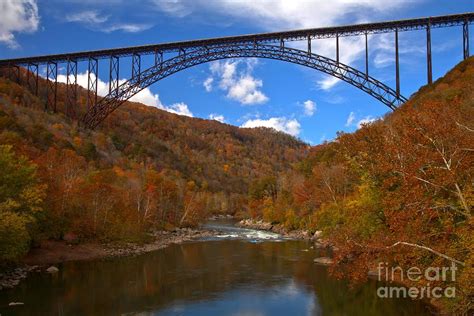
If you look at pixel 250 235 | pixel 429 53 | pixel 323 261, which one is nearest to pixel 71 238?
pixel 323 261

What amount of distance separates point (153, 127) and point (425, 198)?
129240mm

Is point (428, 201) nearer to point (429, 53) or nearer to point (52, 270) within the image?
point (52, 270)

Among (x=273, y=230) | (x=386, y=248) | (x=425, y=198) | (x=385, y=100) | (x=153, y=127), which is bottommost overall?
(x=273, y=230)

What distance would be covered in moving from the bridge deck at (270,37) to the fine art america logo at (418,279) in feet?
76.9

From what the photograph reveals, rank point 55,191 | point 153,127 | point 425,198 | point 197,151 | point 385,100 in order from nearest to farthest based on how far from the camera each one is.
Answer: point 425,198, point 55,191, point 385,100, point 153,127, point 197,151

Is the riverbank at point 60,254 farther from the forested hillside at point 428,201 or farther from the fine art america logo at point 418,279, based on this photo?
the fine art america logo at point 418,279

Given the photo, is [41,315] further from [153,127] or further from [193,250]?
[153,127]

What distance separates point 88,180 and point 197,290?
21.3 metres

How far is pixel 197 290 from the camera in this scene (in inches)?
827

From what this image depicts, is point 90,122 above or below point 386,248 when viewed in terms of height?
above

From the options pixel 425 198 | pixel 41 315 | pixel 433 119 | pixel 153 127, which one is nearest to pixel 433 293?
pixel 425 198

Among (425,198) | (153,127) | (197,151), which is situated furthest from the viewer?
(197,151)

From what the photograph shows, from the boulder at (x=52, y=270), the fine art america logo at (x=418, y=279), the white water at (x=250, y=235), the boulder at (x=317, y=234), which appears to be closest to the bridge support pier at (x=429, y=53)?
the boulder at (x=317, y=234)

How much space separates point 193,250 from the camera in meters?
35.4
